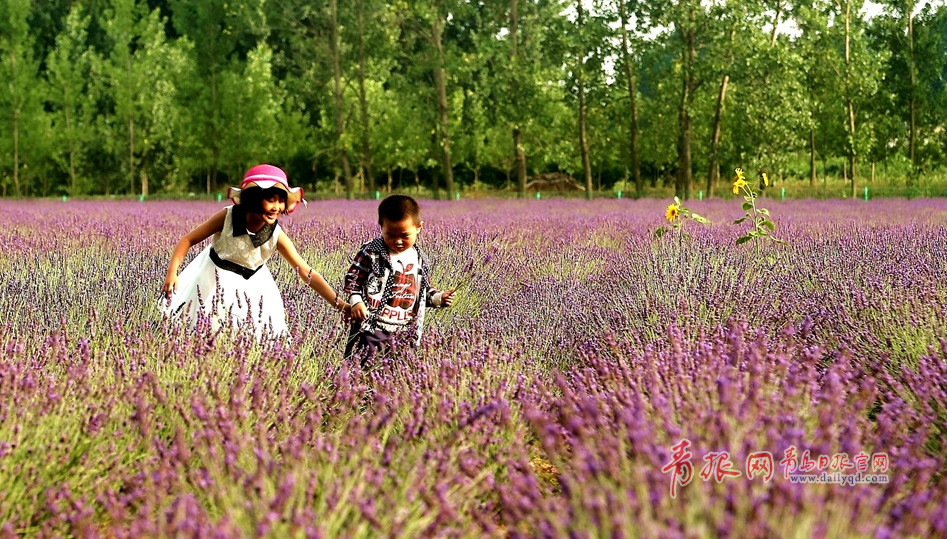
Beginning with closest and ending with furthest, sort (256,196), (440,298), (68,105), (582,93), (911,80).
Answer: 1. (440,298)
2. (256,196)
3. (582,93)
4. (911,80)
5. (68,105)

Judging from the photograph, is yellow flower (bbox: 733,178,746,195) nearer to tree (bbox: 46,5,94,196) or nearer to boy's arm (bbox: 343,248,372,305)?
boy's arm (bbox: 343,248,372,305)

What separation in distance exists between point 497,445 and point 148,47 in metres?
31.1

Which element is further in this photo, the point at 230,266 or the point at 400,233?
the point at 230,266

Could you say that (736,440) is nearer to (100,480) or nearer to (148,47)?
(100,480)

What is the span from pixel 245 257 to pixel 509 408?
1.88m

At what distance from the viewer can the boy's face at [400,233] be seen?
11.8 ft

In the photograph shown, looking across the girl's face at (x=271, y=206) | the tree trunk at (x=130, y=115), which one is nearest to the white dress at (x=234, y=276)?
the girl's face at (x=271, y=206)

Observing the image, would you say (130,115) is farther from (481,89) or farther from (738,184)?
(738,184)

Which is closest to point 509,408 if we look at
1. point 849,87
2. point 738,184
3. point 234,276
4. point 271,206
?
point 271,206

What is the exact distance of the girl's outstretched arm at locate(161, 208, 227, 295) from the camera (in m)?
3.66

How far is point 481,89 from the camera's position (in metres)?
23.8

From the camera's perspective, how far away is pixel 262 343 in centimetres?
332

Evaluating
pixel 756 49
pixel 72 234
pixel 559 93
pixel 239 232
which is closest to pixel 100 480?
pixel 239 232

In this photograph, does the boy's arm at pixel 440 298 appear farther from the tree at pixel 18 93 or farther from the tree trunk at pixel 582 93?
the tree at pixel 18 93
